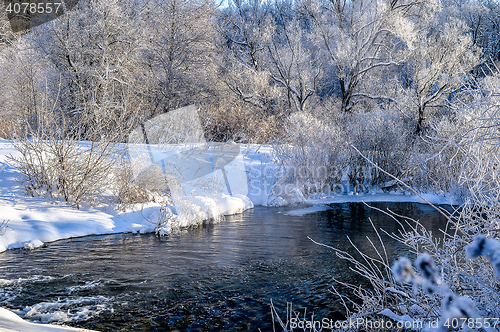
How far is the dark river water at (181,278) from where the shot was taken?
182 inches

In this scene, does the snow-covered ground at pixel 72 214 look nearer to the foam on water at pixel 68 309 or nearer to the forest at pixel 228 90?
the forest at pixel 228 90

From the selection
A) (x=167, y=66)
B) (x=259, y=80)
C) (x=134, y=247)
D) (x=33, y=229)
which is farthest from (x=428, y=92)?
(x=33, y=229)

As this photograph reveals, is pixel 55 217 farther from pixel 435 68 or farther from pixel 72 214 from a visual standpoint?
pixel 435 68

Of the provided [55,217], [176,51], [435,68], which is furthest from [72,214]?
[435,68]

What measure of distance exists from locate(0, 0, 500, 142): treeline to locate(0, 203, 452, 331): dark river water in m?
8.60

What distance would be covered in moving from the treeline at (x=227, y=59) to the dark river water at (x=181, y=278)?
8605 millimetres

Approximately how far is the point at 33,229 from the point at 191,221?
143 inches

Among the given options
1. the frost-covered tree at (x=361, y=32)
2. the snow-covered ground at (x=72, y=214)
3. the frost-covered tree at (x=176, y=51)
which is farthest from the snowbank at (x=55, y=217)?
the frost-covered tree at (x=361, y=32)

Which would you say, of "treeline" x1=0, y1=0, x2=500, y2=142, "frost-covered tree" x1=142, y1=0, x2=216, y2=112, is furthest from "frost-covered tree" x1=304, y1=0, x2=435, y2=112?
"frost-covered tree" x1=142, y1=0, x2=216, y2=112

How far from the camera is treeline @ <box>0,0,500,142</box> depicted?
56.3 feet

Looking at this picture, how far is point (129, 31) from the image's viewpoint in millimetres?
18281

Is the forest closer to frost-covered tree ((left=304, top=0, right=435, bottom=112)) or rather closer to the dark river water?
frost-covered tree ((left=304, top=0, right=435, bottom=112))

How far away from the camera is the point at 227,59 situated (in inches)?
976

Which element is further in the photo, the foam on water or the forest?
the forest
